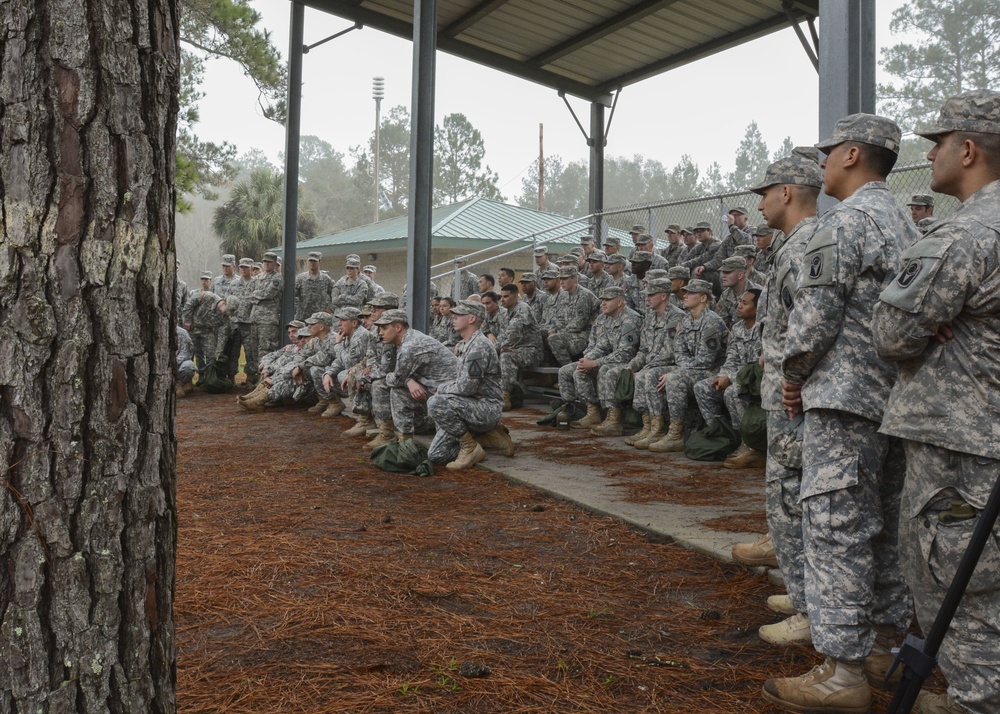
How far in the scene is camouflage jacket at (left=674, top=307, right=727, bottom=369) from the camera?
27.5 feet

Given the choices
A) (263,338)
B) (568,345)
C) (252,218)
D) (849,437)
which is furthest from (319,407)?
(252,218)

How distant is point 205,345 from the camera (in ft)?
49.1

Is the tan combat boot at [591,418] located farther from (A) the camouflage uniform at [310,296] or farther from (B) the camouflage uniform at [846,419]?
(B) the camouflage uniform at [846,419]

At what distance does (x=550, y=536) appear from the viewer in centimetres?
523

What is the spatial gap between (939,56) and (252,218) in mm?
22756

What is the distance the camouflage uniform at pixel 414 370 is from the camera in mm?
8109

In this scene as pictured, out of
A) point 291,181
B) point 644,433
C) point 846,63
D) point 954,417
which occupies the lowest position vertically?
point 644,433

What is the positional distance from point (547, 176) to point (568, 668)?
7505 cm

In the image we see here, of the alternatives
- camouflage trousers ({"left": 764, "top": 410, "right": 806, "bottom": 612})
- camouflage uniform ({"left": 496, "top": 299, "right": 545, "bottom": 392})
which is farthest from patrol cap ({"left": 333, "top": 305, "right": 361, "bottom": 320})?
camouflage trousers ({"left": 764, "top": 410, "right": 806, "bottom": 612})

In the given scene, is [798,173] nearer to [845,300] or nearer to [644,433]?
[845,300]

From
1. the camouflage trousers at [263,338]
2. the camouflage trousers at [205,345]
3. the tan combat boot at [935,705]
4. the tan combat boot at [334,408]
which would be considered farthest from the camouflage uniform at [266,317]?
the tan combat boot at [935,705]

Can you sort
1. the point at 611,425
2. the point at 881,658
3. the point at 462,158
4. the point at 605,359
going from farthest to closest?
the point at 462,158 < the point at 605,359 < the point at 611,425 < the point at 881,658

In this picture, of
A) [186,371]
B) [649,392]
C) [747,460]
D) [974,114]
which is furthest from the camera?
[186,371]

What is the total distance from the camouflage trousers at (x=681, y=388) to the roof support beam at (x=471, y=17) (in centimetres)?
671
